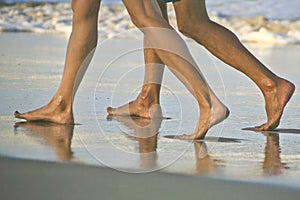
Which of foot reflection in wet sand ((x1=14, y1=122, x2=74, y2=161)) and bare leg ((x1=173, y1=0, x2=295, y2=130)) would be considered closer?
foot reflection in wet sand ((x1=14, y1=122, x2=74, y2=161))

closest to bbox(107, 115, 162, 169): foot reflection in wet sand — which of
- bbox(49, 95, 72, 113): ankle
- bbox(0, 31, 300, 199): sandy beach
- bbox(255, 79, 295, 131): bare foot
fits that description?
bbox(0, 31, 300, 199): sandy beach

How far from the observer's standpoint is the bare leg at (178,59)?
4.43 m

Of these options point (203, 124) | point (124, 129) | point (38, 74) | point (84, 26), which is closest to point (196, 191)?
point (203, 124)

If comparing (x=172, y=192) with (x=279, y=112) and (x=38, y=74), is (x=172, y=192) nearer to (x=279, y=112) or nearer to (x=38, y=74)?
(x=279, y=112)

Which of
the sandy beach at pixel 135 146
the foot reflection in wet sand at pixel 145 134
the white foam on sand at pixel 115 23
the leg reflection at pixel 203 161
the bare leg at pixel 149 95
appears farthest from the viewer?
the white foam on sand at pixel 115 23

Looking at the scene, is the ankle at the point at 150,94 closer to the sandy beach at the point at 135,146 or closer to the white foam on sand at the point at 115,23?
the sandy beach at the point at 135,146

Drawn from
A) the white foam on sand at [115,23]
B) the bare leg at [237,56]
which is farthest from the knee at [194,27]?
the white foam on sand at [115,23]

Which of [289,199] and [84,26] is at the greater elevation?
[84,26]

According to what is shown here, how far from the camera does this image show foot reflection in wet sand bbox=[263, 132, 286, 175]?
12.2ft

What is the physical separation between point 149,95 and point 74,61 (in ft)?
2.07

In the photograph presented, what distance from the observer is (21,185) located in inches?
136

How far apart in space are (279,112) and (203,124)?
57 cm

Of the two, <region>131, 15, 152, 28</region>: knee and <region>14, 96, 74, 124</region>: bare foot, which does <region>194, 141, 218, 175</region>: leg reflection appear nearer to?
<region>131, 15, 152, 28</region>: knee

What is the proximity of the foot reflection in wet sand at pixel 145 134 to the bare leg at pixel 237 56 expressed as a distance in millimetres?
521
